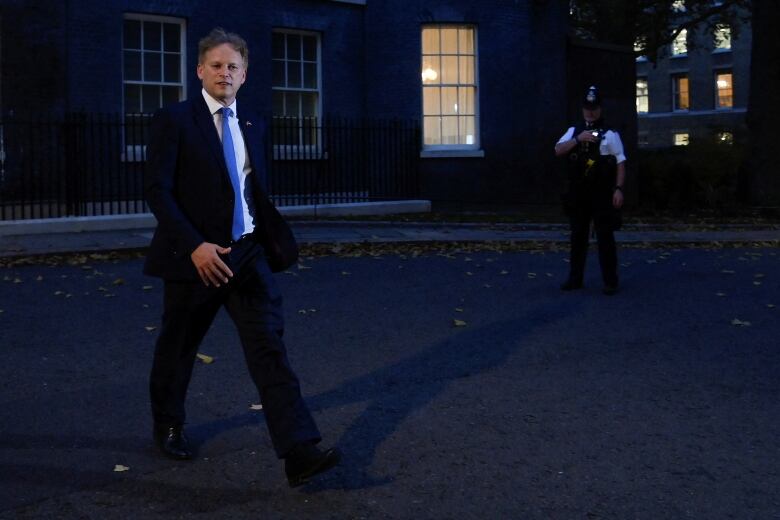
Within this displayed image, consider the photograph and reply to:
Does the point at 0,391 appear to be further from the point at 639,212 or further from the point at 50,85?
the point at 639,212

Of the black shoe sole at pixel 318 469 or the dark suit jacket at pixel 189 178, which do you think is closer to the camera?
the black shoe sole at pixel 318 469

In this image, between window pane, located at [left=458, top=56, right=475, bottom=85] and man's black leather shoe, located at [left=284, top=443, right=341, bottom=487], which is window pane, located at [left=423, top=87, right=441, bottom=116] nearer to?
Result: window pane, located at [left=458, top=56, right=475, bottom=85]

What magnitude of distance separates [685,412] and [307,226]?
1199 centimetres

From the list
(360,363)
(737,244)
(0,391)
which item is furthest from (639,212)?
(0,391)

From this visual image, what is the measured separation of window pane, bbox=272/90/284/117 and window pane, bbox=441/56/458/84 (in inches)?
133

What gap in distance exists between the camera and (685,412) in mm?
5730

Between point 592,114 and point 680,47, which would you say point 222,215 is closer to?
point 592,114

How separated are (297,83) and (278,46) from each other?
80 cm

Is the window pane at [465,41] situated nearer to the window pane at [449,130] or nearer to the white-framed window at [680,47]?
the window pane at [449,130]

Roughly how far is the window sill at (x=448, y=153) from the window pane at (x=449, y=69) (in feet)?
4.70

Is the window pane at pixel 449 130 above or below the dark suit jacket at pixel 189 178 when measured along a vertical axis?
above

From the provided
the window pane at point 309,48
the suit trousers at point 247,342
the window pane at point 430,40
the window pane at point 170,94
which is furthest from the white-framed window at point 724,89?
the suit trousers at point 247,342

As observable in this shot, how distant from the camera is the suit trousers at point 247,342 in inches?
171

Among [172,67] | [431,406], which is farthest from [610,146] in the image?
[172,67]
